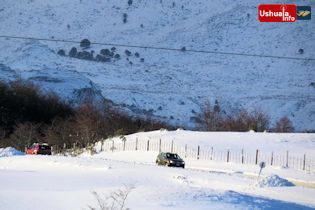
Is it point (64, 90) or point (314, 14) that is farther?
point (314, 14)

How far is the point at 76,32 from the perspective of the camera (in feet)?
534

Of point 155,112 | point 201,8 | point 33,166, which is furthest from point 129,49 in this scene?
point 33,166

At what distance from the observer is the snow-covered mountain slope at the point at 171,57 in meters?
121

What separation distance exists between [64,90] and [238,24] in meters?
77.7

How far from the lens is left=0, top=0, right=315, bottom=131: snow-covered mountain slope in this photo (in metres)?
121

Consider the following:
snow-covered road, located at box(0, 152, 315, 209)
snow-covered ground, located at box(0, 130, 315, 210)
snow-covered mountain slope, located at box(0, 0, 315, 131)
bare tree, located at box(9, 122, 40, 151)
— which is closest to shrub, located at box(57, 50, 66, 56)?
snow-covered mountain slope, located at box(0, 0, 315, 131)

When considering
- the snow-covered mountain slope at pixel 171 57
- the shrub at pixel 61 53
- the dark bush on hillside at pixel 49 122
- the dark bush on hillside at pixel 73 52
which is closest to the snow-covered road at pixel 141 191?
the dark bush on hillside at pixel 49 122

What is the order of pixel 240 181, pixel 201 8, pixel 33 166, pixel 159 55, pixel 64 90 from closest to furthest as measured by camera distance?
pixel 240 181
pixel 33 166
pixel 64 90
pixel 159 55
pixel 201 8

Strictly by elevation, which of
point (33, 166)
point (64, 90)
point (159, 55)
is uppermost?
point (159, 55)

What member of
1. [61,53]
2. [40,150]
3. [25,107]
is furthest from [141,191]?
[61,53]

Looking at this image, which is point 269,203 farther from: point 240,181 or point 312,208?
point 240,181

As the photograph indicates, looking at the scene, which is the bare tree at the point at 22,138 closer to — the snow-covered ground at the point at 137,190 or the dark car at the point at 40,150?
the dark car at the point at 40,150

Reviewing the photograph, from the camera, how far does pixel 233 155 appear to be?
141ft

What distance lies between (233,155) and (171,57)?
363 ft
